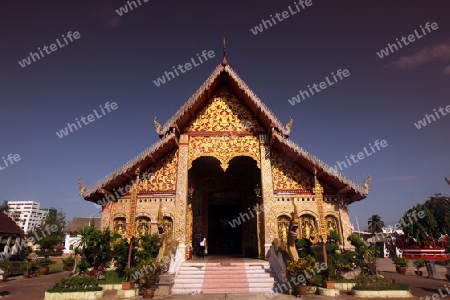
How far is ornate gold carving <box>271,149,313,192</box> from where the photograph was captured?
35.8 ft

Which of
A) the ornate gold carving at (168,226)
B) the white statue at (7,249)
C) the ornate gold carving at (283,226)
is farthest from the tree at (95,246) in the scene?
the white statue at (7,249)

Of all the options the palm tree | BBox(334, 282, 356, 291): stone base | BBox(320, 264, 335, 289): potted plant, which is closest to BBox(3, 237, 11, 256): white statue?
BBox(320, 264, 335, 289): potted plant

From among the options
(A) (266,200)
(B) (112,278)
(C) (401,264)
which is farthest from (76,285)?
(C) (401,264)

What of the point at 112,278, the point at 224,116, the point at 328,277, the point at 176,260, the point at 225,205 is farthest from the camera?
the point at 225,205

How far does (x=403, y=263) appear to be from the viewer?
545 inches

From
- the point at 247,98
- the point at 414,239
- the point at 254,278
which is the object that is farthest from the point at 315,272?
the point at 414,239

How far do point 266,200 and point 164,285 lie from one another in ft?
15.9

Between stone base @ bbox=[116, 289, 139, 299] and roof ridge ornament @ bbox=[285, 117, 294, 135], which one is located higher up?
roof ridge ornament @ bbox=[285, 117, 294, 135]

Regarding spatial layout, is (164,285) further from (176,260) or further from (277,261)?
(277,261)

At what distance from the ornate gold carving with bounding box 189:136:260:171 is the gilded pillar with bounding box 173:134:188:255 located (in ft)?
0.87

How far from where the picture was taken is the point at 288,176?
437 inches

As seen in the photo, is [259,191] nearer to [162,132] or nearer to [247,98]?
[247,98]

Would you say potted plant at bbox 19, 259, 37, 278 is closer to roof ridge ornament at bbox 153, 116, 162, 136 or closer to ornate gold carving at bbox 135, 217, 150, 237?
ornate gold carving at bbox 135, 217, 150, 237

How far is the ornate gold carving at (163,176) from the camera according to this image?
11.0m
